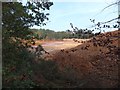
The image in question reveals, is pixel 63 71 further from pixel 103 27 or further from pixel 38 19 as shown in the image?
pixel 103 27

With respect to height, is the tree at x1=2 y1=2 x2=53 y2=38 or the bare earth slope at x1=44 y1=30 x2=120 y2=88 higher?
the tree at x1=2 y1=2 x2=53 y2=38

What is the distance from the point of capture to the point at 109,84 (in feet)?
41.5

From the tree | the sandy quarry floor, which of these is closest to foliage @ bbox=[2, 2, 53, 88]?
the tree

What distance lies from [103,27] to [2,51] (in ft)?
8.80

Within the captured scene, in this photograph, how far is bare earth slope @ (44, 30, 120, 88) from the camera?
10508 mm

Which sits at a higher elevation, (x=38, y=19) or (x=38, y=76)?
(x=38, y=19)

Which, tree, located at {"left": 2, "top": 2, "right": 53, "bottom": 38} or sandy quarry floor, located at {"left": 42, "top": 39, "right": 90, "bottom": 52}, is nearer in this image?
tree, located at {"left": 2, "top": 2, "right": 53, "bottom": 38}

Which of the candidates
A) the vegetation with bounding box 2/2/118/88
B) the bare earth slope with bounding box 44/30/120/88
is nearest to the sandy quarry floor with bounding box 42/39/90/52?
the bare earth slope with bounding box 44/30/120/88

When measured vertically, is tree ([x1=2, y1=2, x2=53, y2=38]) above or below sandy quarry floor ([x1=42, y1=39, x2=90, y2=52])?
above

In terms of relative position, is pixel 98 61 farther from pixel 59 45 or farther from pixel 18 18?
pixel 59 45

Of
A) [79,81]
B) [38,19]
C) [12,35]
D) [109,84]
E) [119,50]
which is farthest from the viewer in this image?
[79,81]

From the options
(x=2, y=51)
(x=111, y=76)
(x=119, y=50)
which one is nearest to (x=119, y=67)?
→ (x=111, y=76)

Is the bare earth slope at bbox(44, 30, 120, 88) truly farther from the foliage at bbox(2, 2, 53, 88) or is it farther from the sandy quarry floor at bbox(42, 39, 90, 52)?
the sandy quarry floor at bbox(42, 39, 90, 52)

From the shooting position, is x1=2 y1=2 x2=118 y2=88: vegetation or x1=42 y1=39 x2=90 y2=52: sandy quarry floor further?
x1=42 y1=39 x2=90 y2=52: sandy quarry floor
